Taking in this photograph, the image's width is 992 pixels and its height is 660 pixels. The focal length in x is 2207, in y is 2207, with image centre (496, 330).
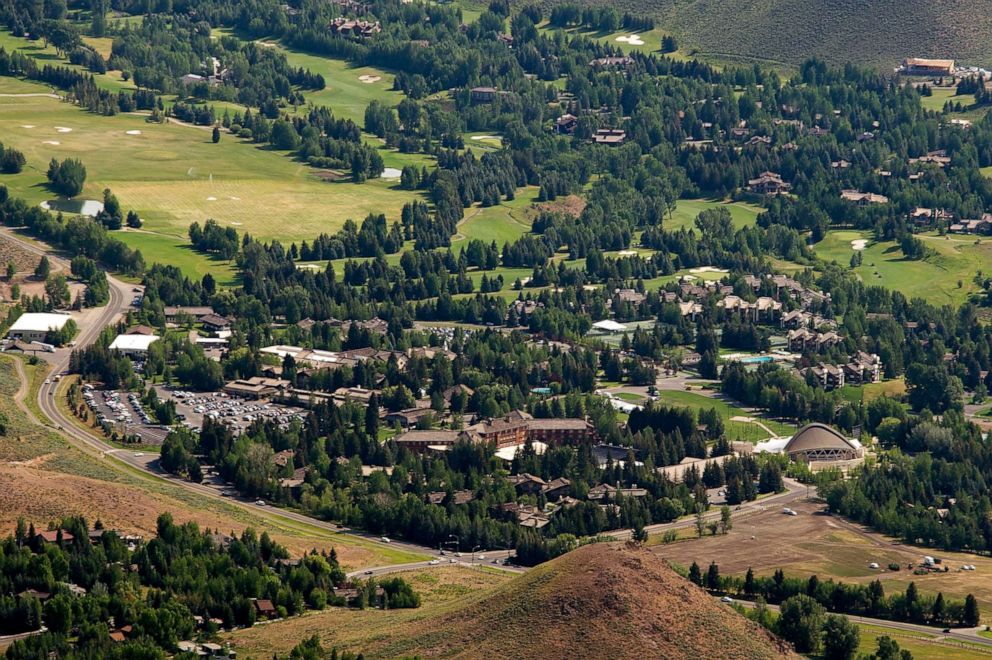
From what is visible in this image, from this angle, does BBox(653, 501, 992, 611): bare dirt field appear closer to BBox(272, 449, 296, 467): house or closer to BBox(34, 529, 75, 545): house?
BBox(272, 449, 296, 467): house

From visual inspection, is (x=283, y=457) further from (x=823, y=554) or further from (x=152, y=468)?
(x=823, y=554)

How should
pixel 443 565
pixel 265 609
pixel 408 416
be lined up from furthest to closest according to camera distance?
pixel 408 416, pixel 443 565, pixel 265 609

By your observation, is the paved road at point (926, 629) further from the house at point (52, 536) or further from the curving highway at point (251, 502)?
the house at point (52, 536)

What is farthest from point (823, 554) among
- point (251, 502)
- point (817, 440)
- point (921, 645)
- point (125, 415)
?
point (125, 415)

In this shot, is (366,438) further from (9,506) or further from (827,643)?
(827,643)

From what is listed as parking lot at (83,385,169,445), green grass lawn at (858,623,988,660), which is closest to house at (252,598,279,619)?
green grass lawn at (858,623,988,660)

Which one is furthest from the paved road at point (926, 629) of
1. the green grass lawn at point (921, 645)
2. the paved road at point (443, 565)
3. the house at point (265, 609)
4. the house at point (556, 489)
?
the house at point (556, 489)

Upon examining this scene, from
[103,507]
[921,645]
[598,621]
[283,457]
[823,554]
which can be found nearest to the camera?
[598,621]
